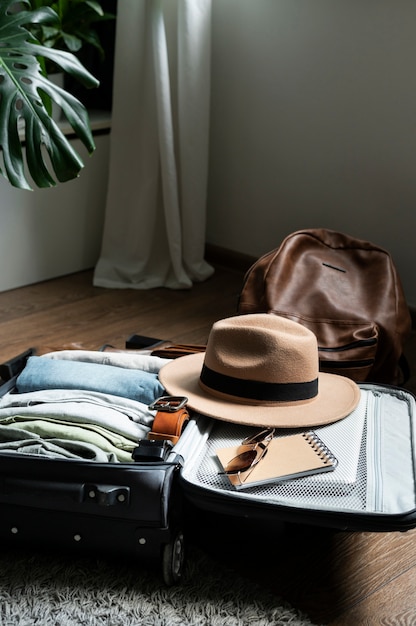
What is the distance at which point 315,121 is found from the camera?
2264mm

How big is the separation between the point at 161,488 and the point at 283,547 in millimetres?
261

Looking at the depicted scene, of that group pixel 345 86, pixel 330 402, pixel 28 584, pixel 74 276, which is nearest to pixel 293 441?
pixel 330 402

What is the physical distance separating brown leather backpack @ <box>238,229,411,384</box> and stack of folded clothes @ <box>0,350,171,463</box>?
0.34m

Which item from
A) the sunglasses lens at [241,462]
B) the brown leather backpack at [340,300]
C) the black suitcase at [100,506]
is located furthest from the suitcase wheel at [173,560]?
the brown leather backpack at [340,300]

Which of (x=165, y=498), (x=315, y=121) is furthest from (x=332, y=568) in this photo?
(x=315, y=121)

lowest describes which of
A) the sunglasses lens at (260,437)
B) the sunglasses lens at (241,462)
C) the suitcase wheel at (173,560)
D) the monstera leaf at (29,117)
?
the suitcase wheel at (173,560)

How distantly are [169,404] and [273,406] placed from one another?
0.17 metres

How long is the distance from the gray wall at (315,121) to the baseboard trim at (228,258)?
0.03 meters

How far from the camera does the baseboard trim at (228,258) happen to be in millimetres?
2551

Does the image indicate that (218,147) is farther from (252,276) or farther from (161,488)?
(161,488)

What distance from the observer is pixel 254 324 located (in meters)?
1.38

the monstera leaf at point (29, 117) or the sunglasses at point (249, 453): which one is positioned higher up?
the monstera leaf at point (29, 117)

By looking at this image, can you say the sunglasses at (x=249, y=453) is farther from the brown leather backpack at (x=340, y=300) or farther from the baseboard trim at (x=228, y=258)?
the baseboard trim at (x=228, y=258)

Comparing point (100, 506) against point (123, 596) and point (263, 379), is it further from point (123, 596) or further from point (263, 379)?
point (263, 379)
